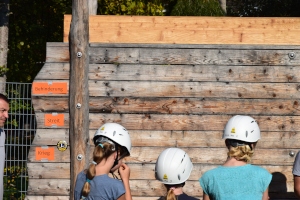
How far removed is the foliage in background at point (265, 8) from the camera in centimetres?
1615

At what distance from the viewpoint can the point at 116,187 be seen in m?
2.70

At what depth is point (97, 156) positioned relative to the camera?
283 centimetres

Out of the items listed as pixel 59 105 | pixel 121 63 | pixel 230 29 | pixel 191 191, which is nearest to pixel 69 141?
pixel 59 105

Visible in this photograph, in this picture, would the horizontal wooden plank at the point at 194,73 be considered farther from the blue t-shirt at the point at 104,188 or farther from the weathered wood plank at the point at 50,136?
the blue t-shirt at the point at 104,188

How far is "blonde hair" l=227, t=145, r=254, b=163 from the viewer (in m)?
2.75

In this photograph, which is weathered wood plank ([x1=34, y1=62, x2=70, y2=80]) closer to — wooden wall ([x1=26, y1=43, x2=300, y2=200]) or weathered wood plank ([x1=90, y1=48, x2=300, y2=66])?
wooden wall ([x1=26, y1=43, x2=300, y2=200])

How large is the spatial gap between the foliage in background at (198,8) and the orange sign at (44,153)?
11.1 ft

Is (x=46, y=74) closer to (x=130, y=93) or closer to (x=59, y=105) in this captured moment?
(x=59, y=105)

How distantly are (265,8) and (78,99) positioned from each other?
15.4m

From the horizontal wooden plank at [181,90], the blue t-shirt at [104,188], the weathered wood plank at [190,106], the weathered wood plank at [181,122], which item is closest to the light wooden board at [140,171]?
the weathered wood plank at [181,122]

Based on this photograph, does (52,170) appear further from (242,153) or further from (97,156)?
(242,153)

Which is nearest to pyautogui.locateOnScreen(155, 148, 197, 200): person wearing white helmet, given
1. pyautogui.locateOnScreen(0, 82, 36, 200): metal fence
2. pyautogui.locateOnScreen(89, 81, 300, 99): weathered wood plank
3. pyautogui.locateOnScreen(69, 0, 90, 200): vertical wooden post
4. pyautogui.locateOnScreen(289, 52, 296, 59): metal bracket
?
pyautogui.locateOnScreen(89, 81, 300, 99): weathered wood plank

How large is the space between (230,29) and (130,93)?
168 cm

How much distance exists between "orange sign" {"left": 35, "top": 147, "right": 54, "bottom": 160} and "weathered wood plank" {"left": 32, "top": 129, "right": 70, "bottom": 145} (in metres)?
0.08
